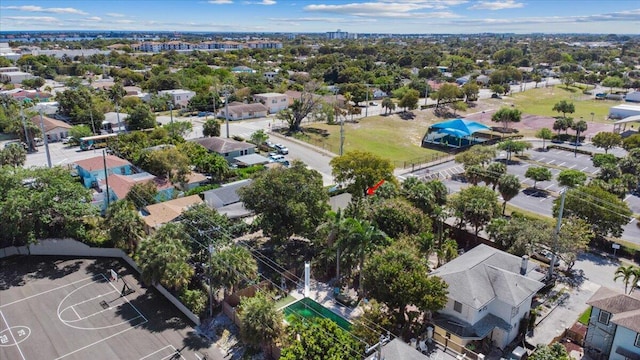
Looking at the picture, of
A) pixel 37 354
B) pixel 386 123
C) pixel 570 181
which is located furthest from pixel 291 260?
pixel 386 123

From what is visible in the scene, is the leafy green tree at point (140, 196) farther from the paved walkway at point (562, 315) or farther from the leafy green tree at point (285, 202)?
the paved walkway at point (562, 315)

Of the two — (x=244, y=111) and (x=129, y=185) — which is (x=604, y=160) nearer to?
(x=129, y=185)

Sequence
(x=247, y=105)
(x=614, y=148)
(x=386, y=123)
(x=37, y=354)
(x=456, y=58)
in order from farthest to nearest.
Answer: (x=456, y=58) → (x=247, y=105) → (x=386, y=123) → (x=614, y=148) → (x=37, y=354)

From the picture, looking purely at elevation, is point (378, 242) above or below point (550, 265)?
above

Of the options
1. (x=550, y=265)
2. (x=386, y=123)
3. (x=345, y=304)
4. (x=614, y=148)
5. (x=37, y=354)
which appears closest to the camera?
(x=37, y=354)

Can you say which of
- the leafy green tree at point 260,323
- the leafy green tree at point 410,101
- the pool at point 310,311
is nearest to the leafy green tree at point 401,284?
the pool at point 310,311

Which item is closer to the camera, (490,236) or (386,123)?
(490,236)

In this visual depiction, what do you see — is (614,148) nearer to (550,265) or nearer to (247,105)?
(550,265)

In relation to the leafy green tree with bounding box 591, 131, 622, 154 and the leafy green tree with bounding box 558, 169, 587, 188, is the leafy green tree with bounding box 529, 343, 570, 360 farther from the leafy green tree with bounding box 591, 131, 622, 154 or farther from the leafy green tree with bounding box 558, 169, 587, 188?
the leafy green tree with bounding box 591, 131, 622, 154
